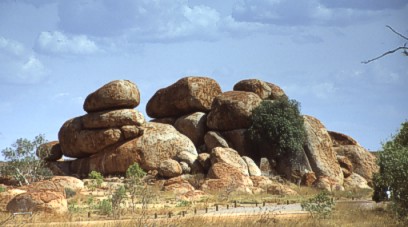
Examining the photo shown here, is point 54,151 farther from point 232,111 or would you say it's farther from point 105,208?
point 105,208

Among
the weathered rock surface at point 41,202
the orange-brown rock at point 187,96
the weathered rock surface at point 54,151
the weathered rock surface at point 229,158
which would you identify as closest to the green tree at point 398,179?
the weathered rock surface at point 41,202

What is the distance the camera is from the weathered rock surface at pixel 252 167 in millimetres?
Result: 43812

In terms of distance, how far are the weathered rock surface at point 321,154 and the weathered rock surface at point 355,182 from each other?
639 mm

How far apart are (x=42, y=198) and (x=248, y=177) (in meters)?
17.6

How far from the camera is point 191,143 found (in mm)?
47406

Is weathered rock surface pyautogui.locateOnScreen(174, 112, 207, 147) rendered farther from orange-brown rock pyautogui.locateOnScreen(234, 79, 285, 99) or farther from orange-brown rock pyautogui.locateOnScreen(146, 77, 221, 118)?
orange-brown rock pyautogui.locateOnScreen(234, 79, 285, 99)

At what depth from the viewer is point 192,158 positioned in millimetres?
44750

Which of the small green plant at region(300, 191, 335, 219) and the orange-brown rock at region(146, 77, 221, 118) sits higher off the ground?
the orange-brown rock at region(146, 77, 221, 118)

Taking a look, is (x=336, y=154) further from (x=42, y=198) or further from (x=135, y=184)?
(x=42, y=198)

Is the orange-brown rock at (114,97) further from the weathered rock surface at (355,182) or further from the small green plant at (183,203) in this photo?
the weathered rock surface at (355,182)

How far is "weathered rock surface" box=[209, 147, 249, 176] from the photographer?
139 ft

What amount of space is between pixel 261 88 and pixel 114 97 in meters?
13.1

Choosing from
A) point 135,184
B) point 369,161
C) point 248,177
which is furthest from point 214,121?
point 135,184

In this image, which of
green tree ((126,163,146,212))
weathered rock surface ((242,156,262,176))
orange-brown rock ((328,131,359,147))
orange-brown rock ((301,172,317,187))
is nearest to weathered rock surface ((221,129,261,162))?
weathered rock surface ((242,156,262,176))
